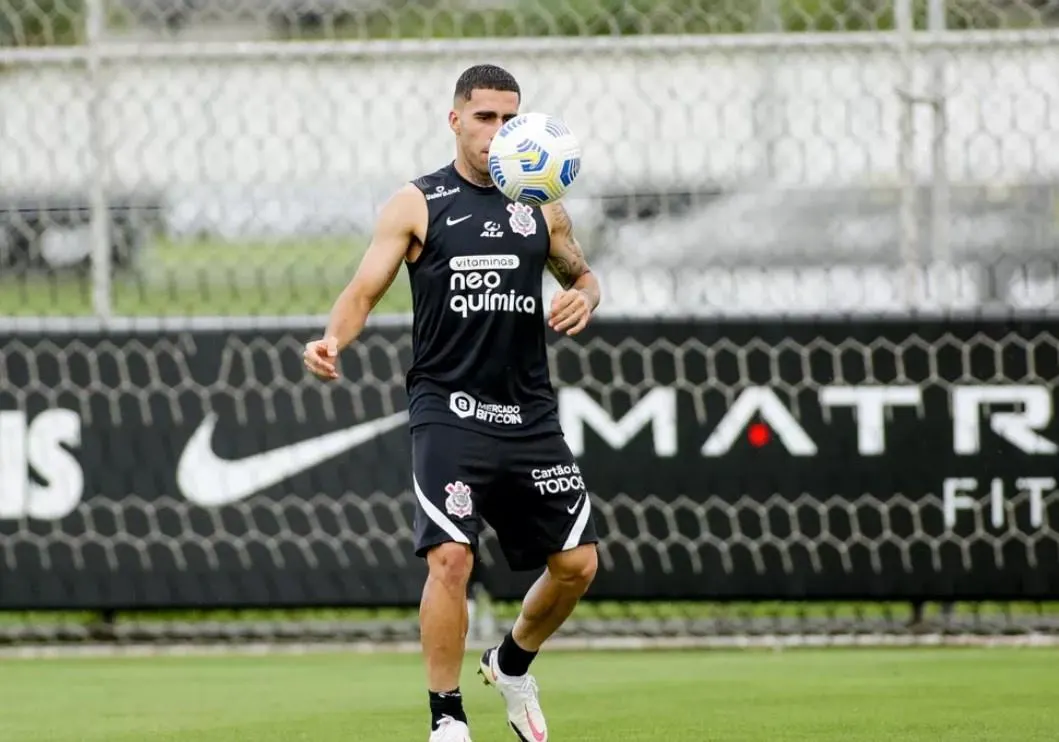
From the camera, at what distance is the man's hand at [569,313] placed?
20.5ft

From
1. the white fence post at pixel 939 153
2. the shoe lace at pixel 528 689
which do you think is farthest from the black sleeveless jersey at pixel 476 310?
the white fence post at pixel 939 153

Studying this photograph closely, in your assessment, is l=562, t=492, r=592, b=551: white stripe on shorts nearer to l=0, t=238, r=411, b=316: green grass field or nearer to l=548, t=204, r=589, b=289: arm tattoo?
l=548, t=204, r=589, b=289: arm tattoo

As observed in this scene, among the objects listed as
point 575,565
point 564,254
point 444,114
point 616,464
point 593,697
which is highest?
point 444,114

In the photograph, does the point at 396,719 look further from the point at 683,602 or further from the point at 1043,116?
the point at 1043,116

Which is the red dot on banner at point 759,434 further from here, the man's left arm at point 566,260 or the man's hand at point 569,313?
the man's hand at point 569,313

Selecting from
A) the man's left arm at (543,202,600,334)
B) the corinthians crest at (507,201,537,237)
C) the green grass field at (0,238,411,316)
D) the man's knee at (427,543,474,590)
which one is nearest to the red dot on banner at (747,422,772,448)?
the green grass field at (0,238,411,316)

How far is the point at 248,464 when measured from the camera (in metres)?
9.06

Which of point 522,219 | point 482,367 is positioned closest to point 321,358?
point 482,367

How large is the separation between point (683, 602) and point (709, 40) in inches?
102

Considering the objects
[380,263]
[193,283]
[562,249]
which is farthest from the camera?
[193,283]

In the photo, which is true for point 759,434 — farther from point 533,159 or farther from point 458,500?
point 533,159

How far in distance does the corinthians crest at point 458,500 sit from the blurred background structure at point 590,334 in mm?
2729

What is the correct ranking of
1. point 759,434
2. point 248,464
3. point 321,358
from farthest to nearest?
point 248,464 → point 759,434 → point 321,358

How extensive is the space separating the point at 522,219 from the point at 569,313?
0.42 m
